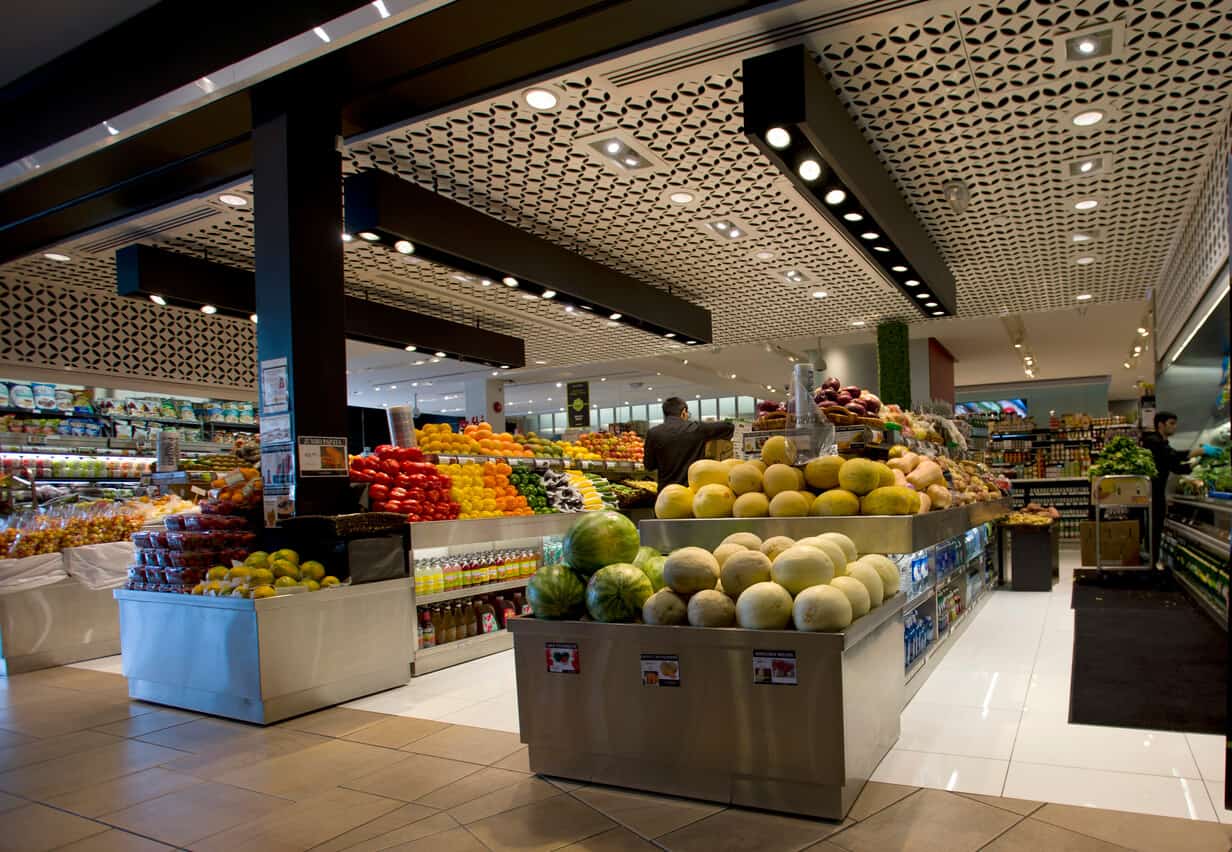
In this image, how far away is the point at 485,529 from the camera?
592 cm

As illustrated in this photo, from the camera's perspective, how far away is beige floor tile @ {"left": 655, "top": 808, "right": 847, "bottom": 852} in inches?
95.5

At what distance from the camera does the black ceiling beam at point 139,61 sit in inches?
168

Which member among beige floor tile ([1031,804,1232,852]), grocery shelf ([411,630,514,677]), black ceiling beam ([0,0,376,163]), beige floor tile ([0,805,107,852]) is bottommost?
grocery shelf ([411,630,514,677])

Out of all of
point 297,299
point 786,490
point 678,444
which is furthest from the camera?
point 678,444

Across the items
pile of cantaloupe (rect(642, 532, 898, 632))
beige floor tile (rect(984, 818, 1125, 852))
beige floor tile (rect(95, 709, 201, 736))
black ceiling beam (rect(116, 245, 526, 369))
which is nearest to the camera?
beige floor tile (rect(984, 818, 1125, 852))

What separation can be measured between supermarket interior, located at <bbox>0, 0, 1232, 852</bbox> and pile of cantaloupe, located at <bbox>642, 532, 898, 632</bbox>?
2 centimetres

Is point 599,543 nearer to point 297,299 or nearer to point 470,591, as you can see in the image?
point 297,299

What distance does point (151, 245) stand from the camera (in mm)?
7223

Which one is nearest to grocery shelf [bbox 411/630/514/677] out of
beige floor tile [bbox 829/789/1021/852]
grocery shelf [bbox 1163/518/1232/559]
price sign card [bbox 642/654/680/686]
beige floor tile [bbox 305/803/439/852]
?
beige floor tile [bbox 305/803/439/852]

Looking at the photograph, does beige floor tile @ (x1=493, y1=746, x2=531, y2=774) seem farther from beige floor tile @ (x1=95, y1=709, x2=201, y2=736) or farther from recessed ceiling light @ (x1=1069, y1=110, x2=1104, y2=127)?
recessed ceiling light @ (x1=1069, y1=110, x2=1104, y2=127)

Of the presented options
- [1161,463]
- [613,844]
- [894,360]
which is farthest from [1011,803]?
[894,360]

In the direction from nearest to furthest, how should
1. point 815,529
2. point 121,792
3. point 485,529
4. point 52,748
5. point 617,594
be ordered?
point 617,594 < point 121,792 < point 815,529 < point 52,748 < point 485,529

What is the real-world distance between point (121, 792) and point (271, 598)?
3.80 feet

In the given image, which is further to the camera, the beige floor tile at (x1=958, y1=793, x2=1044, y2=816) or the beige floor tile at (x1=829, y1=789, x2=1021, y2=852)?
the beige floor tile at (x1=958, y1=793, x2=1044, y2=816)
